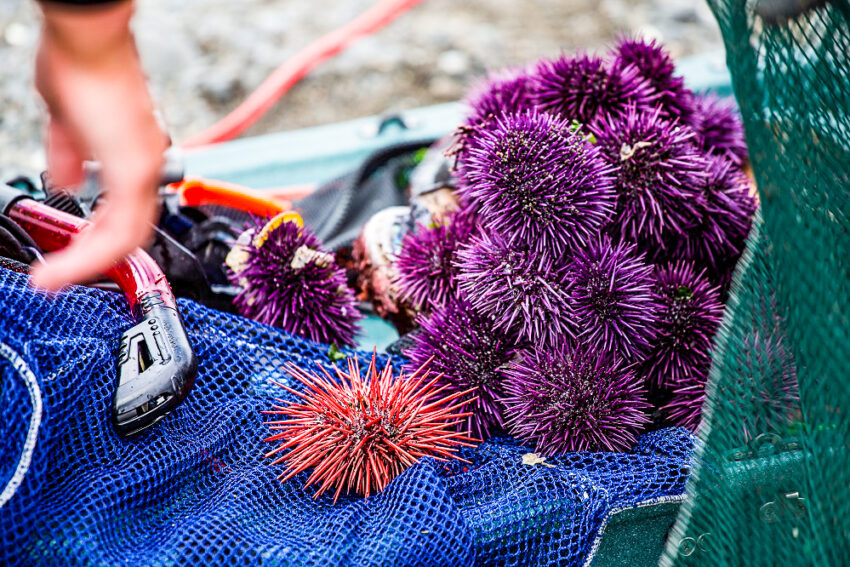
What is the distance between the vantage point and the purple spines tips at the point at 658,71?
95 centimetres

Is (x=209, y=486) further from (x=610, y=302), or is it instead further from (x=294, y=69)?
(x=294, y=69)

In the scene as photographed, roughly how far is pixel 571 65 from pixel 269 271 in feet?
1.58

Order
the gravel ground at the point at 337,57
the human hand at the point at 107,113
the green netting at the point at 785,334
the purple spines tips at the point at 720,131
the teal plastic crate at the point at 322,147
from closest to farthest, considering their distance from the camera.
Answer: the human hand at the point at 107,113, the green netting at the point at 785,334, the purple spines tips at the point at 720,131, the teal plastic crate at the point at 322,147, the gravel ground at the point at 337,57

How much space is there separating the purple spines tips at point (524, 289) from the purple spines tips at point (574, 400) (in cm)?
3

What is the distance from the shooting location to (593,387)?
749 millimetres

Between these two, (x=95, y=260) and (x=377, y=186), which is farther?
(x=377, y=186)

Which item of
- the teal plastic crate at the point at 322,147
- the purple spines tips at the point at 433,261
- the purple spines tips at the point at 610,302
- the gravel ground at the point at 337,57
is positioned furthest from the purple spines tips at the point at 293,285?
the gravel ground at the point at 337,57

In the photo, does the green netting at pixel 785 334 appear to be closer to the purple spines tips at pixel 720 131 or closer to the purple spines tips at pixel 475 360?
the purple spines tips at pixel 475 360

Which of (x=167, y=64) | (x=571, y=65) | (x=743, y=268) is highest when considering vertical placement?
(x=167, y=64)

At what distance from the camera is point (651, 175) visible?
2.67 ft

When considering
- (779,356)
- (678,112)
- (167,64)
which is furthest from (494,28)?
(779,356)

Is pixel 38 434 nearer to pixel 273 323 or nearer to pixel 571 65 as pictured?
pixel 273 323

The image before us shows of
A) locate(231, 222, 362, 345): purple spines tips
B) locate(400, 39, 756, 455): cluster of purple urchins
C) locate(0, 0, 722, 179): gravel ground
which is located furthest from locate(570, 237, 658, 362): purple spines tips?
locate(0, 0, 722, 179): gravel ground

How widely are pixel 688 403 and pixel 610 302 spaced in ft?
0.54
